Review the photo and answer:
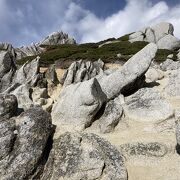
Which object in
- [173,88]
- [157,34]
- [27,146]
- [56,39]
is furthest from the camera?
[56,39]

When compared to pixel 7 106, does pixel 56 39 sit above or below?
above

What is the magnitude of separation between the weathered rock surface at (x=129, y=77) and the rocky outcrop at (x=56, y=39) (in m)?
93.4

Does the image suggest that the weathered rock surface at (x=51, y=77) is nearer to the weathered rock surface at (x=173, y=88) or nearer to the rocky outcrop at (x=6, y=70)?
the rocky outcrop at (x=6, y=70)

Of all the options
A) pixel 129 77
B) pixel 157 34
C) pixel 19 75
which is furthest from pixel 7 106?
pixel 157 34

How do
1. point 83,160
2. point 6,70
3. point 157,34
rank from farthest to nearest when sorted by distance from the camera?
point 157,34 → point 6,70 → point 83,160

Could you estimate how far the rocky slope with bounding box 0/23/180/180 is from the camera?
16156 mm

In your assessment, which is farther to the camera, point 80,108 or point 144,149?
point 80,108

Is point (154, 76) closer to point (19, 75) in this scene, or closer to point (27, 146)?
point (19, 75)


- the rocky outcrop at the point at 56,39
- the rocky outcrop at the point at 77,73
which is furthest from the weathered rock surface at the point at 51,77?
the rocky outcrop at the point at 56,39

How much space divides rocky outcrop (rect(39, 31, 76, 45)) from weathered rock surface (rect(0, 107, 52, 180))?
10114 centimetres

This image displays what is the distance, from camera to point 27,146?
1608 centimetres

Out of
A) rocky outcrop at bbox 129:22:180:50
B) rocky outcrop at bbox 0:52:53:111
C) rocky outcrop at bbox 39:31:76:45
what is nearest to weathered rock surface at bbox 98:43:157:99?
rocky outcrop at bbox 0:52:53:111

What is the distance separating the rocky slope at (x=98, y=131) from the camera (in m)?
16.2

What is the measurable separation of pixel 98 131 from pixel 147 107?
14.0 ft
